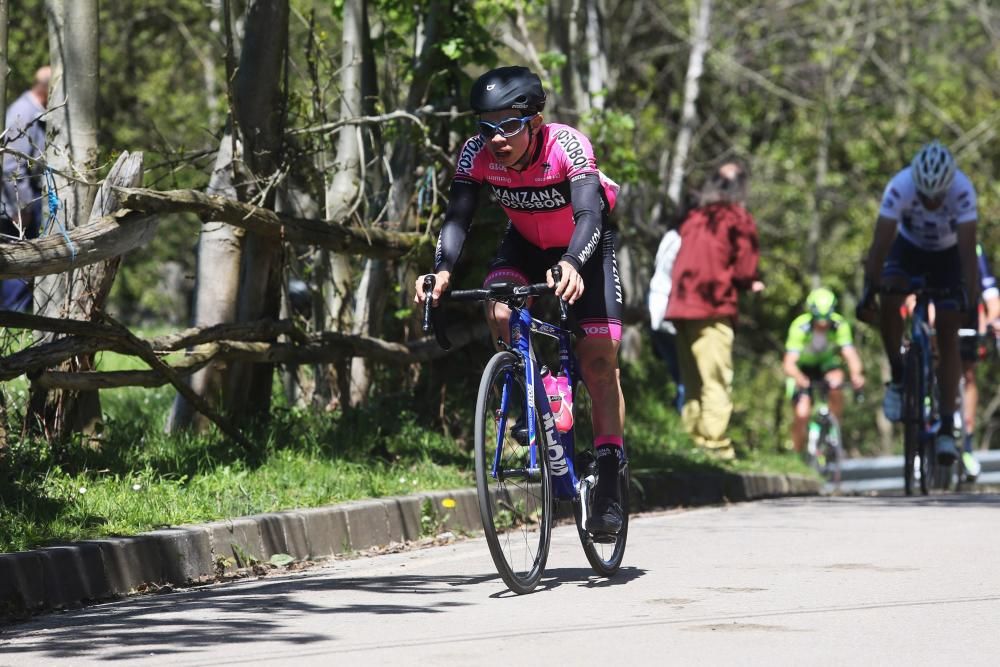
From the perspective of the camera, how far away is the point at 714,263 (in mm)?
12977

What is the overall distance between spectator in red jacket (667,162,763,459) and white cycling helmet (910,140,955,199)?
86.7 inches

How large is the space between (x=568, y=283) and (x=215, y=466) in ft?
10.2

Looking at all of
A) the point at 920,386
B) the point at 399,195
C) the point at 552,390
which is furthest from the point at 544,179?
the point at 920,386

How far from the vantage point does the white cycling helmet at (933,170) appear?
10.9 metres

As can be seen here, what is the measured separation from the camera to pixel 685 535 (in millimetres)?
8844

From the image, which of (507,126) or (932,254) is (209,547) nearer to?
(507,126)

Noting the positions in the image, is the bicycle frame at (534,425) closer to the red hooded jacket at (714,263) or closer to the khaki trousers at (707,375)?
the red hooded jacket at (714,263)

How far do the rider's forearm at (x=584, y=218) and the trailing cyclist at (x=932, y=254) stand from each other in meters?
4.97

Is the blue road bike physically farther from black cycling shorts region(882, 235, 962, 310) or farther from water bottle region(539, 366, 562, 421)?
black cycling shorts region(882, 235, 962, 310)

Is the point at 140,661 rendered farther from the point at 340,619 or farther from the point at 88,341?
the point at 88,341

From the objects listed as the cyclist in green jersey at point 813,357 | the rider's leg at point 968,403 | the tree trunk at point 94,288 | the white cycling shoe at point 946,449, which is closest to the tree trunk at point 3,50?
the tree trunk at point 94,288

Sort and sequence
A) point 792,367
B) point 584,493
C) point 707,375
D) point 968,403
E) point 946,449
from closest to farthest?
point 584,493, point 946,449, point 707,375, point 968,403, point 792,367

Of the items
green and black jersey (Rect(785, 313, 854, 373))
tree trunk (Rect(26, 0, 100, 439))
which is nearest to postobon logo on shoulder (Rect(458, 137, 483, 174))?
tree trunk (Rect(26, 0, 100, 439))

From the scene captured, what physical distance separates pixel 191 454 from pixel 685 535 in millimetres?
2679
